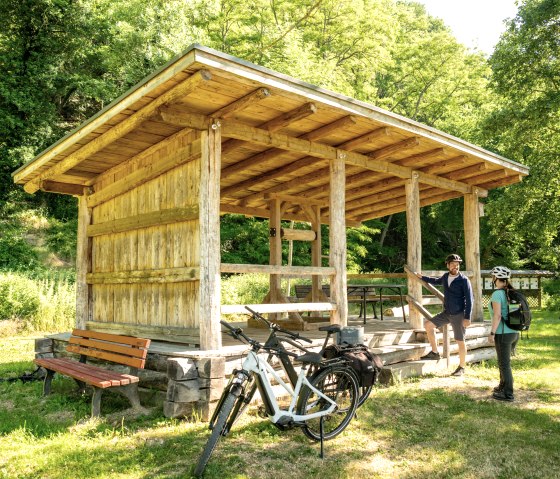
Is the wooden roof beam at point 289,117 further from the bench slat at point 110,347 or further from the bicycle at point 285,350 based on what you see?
the bench slat at point 110,347

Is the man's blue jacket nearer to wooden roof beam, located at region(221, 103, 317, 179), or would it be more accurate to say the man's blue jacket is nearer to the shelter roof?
the shelter roof

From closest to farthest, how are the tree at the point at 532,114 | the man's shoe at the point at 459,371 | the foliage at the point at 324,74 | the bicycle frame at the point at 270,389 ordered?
the bicycle frame at the point at 270,389 < the man's shoe at the point at 459,371 < the tree at the point at 532,114 < the foliage at the point at 324,74

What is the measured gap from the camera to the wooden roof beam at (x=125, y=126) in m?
4.96

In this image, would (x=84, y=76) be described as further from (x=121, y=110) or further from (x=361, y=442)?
(x=361, y=442)

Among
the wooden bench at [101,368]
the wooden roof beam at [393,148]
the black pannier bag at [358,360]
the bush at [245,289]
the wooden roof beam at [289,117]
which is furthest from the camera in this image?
the bush at [245,289]

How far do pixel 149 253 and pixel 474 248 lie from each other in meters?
6.27

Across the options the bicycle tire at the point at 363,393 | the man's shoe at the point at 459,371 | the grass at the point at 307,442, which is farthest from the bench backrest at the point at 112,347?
the man's shoe at the point at 459,371

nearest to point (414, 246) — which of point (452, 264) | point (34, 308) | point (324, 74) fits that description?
point (452, 264)

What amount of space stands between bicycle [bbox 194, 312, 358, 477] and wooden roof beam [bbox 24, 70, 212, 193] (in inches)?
90.7

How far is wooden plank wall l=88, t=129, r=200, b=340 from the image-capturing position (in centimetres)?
637

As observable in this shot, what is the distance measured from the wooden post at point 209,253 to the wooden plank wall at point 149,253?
26 centimetres

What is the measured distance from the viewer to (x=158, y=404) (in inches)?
239

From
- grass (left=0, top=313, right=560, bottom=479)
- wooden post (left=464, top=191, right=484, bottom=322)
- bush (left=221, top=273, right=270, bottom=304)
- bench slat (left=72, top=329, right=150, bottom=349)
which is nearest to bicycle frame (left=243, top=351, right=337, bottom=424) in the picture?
grass (left=0, top=313, right=560, bottom=479)

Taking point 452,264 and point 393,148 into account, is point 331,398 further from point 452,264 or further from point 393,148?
point 393,148
